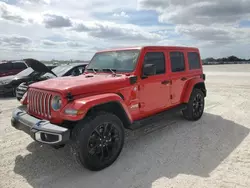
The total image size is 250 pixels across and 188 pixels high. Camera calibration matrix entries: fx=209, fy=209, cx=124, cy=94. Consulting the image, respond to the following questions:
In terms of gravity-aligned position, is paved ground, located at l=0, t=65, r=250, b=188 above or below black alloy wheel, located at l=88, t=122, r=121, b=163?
below

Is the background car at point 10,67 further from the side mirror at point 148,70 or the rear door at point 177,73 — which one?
the side mirror at point 148,70

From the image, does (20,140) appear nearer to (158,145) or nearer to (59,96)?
(59,96)

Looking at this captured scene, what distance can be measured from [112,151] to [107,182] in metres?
0.57

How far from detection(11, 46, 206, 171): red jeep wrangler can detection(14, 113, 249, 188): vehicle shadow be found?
0.29 m

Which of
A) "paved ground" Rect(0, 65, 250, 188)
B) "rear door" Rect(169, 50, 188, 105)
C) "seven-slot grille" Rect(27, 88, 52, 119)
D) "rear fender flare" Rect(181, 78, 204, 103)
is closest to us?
"paved ground" Rect(0, 65, 250, 188)

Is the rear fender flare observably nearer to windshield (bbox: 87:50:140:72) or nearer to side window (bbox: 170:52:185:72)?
side window (bbox: 170:52:185:72)

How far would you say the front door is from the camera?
4.06 metres

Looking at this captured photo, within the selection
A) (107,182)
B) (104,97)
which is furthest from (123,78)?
(107,182)

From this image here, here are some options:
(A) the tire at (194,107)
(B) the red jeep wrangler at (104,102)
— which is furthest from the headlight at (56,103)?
(A) the tire at (194,107)

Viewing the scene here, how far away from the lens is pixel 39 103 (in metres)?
3.45

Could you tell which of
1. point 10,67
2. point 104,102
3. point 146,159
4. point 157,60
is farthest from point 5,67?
point 146,159

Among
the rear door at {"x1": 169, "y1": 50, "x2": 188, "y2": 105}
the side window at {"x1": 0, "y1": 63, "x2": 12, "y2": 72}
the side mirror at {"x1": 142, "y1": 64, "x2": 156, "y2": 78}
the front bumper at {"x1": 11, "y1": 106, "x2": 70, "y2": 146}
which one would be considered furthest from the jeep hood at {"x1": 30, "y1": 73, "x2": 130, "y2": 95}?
the side window at {"x1": 0, "y1": 63, "x2": 12, "y2": 72}

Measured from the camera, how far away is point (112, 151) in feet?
11.2

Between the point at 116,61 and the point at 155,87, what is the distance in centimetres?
96
